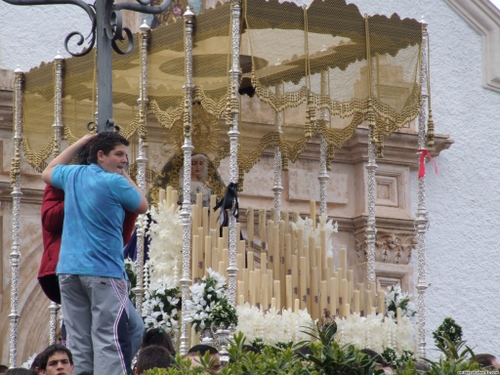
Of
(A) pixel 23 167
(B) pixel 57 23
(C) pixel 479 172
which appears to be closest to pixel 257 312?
(A) pixel 23 167

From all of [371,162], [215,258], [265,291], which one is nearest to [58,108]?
[215,258]

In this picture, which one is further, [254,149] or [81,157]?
[254,149]

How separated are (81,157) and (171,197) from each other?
2.50m

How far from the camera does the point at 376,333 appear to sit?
10148mm

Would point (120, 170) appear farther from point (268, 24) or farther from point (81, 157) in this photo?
point (268, 24)

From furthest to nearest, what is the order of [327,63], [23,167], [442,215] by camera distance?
[442,215]
[23,167]
[327,63]

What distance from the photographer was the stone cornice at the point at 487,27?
1520 cm

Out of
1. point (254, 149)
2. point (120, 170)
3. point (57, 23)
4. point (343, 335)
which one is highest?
point (57, 23)

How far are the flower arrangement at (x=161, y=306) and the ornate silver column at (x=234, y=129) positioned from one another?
1.96ft

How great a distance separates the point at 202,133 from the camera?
1112 centimetres

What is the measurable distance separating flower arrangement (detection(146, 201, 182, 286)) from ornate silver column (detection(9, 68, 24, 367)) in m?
1.23

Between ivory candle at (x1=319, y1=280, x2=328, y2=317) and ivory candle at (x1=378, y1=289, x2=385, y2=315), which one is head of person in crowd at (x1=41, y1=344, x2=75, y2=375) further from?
ivory candle at (x1=378, y1=289, x2=385, y2=315)

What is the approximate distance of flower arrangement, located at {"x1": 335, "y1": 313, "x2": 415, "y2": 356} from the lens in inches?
394

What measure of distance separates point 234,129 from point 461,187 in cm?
567
